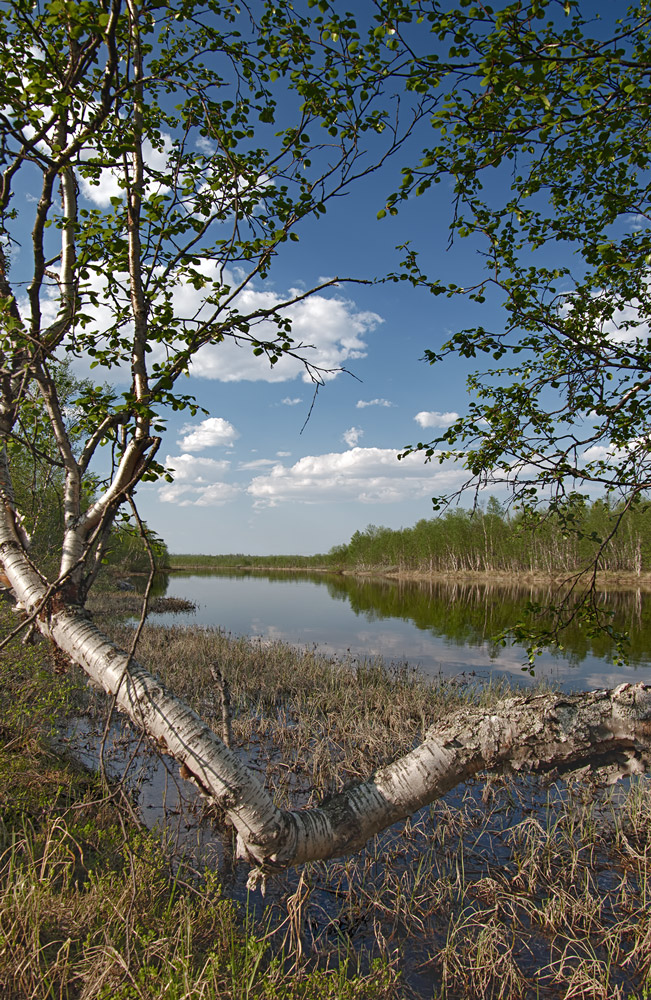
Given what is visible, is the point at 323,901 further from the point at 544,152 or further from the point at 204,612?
the point at 204,612

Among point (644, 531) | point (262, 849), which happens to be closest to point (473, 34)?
point (262, 849)

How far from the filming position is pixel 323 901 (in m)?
4.60

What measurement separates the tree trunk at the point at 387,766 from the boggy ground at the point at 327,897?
321 millimetres

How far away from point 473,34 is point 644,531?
57882mm

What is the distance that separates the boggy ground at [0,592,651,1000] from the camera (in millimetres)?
2990

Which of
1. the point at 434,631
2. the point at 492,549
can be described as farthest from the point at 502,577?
the point at 434,631

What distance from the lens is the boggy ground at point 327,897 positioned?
9.81 ft

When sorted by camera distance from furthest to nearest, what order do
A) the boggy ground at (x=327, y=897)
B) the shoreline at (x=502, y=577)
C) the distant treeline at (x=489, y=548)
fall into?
the distant treeline at (x=489, y=548) < the shoreline at (x=502, y=577) < the boggy ground at (x=327, y=897)

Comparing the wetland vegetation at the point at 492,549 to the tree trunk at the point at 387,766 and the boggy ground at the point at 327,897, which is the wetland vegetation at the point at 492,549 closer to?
the boggy ground at the point at 327,897

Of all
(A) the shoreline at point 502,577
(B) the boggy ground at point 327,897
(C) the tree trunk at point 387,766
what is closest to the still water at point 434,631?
(A) the shoreline at point 502,577

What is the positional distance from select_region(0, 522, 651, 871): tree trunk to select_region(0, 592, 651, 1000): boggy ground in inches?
12.6

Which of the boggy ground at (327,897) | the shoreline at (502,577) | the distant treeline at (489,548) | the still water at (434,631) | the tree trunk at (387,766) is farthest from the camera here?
the distant treeline at (489,548)

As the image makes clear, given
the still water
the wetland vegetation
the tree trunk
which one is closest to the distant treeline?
the wetland vegetation

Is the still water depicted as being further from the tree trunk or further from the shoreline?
the tree trunk
